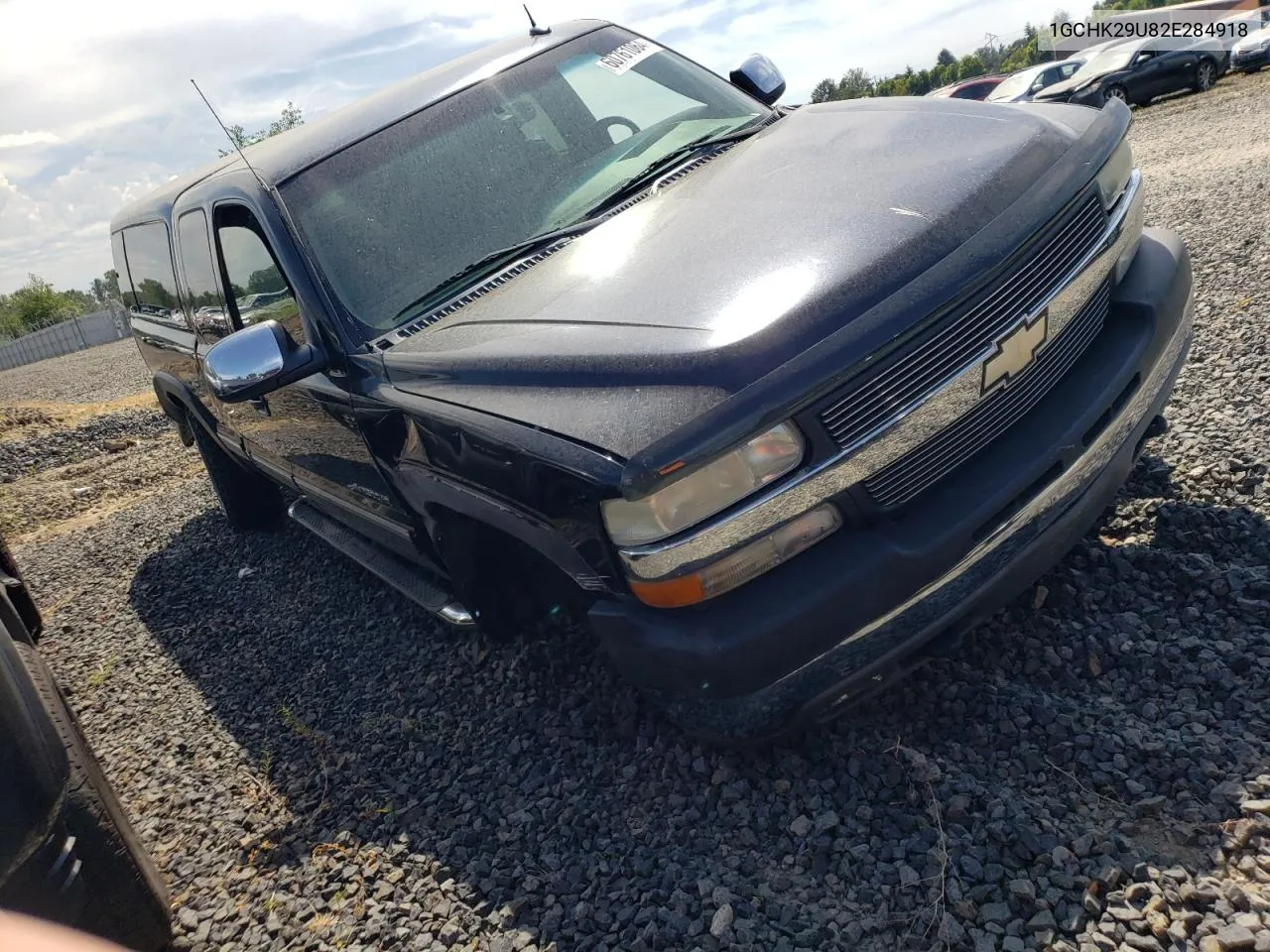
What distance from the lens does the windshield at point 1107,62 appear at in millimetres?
18000

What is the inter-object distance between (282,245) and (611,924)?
7.52 ft

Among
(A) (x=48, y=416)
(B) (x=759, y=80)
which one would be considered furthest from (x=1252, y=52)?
(A) (x=48, y=416)

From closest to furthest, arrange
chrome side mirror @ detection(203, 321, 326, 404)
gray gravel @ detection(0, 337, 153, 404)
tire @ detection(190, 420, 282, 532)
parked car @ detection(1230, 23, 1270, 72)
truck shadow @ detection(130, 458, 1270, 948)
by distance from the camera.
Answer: truck shadow @ detection(130, 458, 1270, 948), chrome side mirror @ detection(203, 321, 326, 404), tire @ detection(190, 420, 282, 532), gray gravel @ detection(0, 337, 153, 404), parked car @ detection(1230, 23, 1270, 72)

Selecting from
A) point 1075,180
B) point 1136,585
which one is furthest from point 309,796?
point 1075,180

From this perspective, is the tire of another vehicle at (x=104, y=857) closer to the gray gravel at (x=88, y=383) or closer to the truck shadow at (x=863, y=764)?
the truck shadow at (x=863, y=764)

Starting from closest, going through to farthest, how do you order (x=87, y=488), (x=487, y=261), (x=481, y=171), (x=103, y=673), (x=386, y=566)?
1. (x=487, y=261)
2. (x=481, y=171)
3. (x=386, y=566)
4. (x=103, y=673)
5. (x=87, y=488)

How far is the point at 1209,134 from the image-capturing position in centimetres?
1098

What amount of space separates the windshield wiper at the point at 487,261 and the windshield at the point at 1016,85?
18506 millimetres

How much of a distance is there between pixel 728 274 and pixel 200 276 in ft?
9.49

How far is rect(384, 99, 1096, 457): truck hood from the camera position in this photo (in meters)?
1.99

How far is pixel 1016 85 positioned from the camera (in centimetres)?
1916

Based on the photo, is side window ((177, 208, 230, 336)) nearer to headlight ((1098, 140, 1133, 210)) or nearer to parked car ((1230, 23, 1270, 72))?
headlight ((1098, 140, 1133, 210))

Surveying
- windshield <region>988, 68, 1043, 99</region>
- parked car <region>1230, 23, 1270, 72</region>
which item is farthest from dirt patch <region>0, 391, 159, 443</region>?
parked car <region>1230, 23, 1270, 72</region>

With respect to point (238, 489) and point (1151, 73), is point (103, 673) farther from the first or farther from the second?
point (1151, 73)
